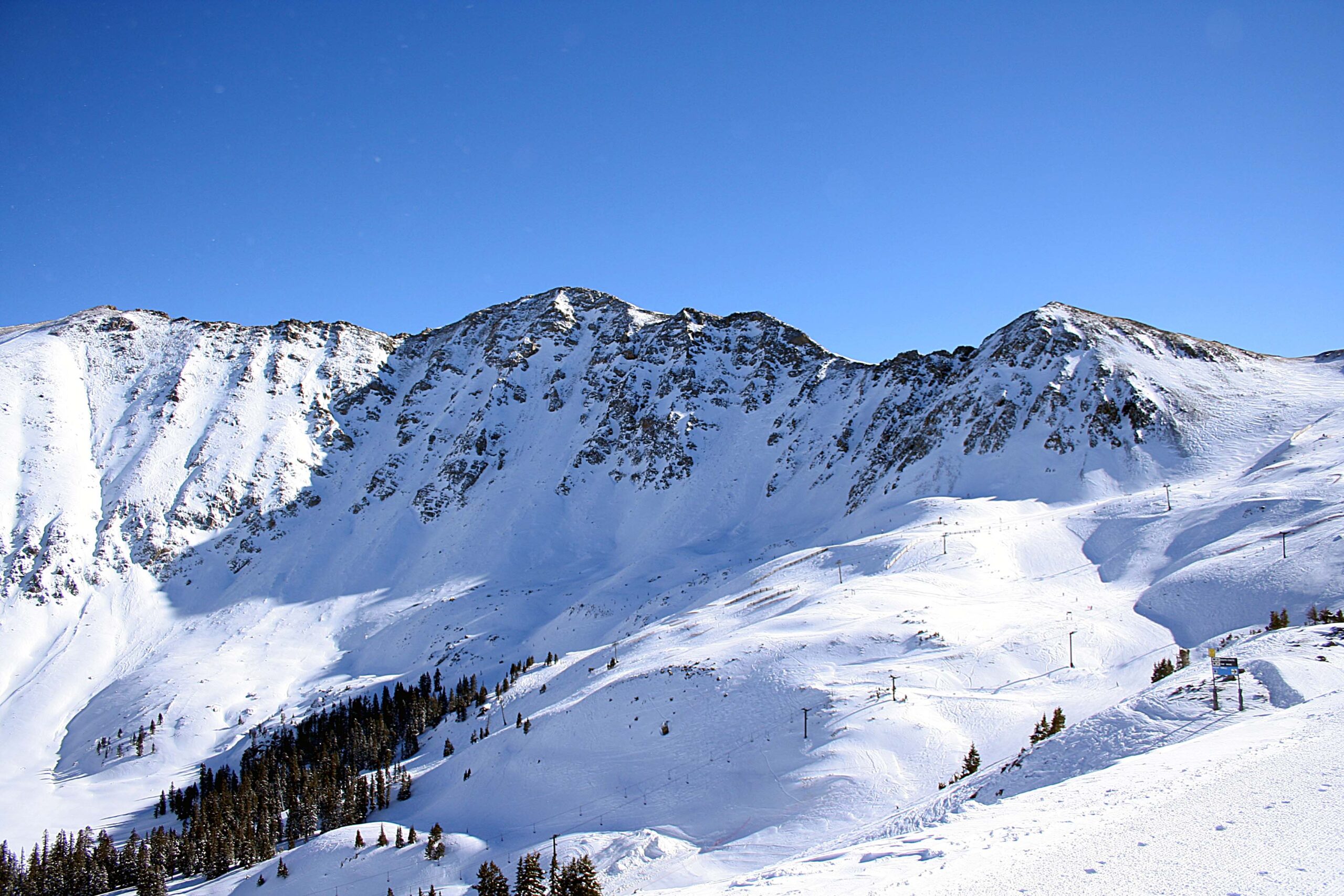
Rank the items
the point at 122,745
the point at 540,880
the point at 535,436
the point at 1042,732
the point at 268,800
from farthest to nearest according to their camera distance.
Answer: the point at 535,436
the point at 122,745
the point at 268,800
the point at 540,880
the point at 1042,732

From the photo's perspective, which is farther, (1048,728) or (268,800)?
(268,800)

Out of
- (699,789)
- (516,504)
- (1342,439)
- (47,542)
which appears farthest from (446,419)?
(1342,439)

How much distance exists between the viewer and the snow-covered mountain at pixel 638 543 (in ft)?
142

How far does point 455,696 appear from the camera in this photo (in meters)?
77.4

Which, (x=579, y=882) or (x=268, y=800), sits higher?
(x=579, y=882)

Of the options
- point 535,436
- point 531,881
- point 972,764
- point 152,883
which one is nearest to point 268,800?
point 152,883

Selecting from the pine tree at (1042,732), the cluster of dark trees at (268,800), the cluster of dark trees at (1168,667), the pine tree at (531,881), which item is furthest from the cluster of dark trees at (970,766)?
the cluster of dark trees at (268,800)

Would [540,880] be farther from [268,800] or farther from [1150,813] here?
[268,800]

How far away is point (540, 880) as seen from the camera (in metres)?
31.1

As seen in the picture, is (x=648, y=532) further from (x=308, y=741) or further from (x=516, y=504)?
(x=308, y=741)

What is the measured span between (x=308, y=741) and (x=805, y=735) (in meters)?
63.3

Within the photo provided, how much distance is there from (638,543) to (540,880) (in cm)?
8307

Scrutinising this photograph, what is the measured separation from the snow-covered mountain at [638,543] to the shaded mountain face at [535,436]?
69 cm

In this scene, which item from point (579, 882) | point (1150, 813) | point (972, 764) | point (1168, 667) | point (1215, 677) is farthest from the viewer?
point (1168, 667)
